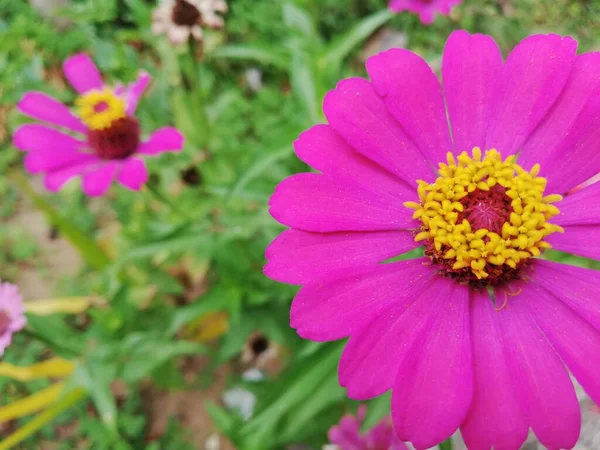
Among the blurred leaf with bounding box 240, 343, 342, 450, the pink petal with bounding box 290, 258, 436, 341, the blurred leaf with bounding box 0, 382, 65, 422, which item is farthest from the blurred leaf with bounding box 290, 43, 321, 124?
the blurred leaf with bounding box 0, 382, 65, 422

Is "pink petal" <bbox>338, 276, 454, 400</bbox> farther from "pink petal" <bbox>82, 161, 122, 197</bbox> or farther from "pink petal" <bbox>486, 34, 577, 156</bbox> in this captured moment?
"pink petal" <bbox>82, 161, 122, 197</bbox>

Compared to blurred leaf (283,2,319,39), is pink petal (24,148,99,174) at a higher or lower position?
lower

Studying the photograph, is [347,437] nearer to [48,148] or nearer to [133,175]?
[133,175]

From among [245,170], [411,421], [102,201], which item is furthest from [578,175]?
[102,201]

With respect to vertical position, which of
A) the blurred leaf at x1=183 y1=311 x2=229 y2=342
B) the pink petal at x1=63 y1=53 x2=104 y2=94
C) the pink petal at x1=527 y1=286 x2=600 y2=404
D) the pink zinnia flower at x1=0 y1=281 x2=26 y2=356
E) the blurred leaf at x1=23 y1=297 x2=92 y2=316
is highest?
the pink petal at x1=527 y1=286 x2=600 y2=404

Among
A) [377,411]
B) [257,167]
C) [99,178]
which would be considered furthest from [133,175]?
[377,411]

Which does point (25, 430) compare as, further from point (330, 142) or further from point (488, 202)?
point (488, 202)

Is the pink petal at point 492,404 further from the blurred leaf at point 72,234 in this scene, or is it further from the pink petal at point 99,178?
the blurred leaf at point 72,234

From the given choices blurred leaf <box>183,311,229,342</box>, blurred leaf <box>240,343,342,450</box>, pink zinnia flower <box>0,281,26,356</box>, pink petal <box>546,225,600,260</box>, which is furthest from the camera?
blurred leaf <box>183,311,229,342</box>
